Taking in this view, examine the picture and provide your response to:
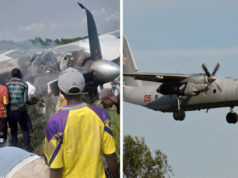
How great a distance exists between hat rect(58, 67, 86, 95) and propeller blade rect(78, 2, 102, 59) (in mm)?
4509

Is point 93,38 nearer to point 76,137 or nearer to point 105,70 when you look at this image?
point 105,70

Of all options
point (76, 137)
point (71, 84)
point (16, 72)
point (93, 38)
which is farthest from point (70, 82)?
point (93, 38)

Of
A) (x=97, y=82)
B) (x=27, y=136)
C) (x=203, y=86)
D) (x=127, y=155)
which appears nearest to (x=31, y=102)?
(x=27, y=136)

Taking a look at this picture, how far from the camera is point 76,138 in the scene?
3.57 m

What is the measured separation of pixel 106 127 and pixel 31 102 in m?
4.37

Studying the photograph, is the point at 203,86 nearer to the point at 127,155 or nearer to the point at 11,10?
the point at 127,155

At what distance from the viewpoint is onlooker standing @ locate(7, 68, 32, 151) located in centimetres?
746

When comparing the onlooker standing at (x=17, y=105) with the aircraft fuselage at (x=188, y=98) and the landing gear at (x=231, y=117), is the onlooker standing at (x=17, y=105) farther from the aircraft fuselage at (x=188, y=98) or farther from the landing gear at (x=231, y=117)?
the landing gear at (x=231, y=117)

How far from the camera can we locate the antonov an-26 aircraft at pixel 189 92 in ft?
87.7

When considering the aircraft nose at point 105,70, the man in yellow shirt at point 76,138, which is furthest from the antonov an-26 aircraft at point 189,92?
the man in yellow shirt at point 76,138

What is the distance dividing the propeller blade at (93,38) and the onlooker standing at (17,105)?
57.8 inches

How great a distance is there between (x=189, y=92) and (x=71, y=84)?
80.2 ft

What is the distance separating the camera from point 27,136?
25.6 feet

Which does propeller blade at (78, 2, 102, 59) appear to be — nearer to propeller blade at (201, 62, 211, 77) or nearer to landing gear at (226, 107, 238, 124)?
propeller blade at (201, 62, 211, 77)
